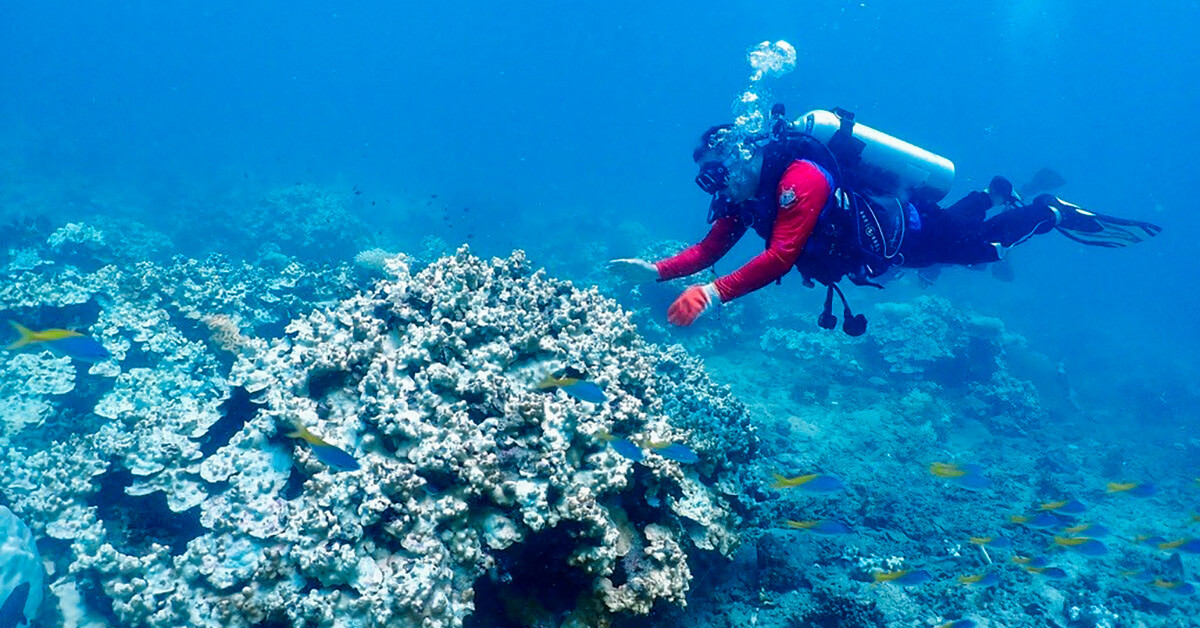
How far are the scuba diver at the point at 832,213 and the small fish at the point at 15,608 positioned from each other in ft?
18.4

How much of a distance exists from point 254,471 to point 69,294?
8108 millimetres

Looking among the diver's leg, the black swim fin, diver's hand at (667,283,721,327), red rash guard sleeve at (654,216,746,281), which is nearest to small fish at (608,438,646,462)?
diver's hand at (667,283,721,327)

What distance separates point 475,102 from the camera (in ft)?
→ 345

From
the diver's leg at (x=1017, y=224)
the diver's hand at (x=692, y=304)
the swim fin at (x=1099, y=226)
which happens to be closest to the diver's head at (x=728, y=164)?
the diver's hand at (x=692, y=304)

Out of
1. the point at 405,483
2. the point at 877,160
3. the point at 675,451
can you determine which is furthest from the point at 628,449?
the point at 877,160

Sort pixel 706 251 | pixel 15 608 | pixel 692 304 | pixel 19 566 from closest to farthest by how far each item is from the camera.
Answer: pixel 692 304
pixel 15 608
pixel 19 566
pixel 706 251

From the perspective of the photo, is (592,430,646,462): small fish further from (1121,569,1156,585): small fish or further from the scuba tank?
(1121,569,1156,585): small fish

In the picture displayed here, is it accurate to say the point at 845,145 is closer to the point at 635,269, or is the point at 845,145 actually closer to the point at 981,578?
the point at 635,269

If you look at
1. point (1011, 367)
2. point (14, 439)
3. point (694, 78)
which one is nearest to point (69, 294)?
point (14, 439)

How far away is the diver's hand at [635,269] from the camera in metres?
5.17

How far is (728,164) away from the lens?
4.75 meters

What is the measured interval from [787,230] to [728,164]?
88cm

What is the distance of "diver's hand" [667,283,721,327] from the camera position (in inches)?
153

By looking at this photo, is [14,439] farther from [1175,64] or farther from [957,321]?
[1175,64]
